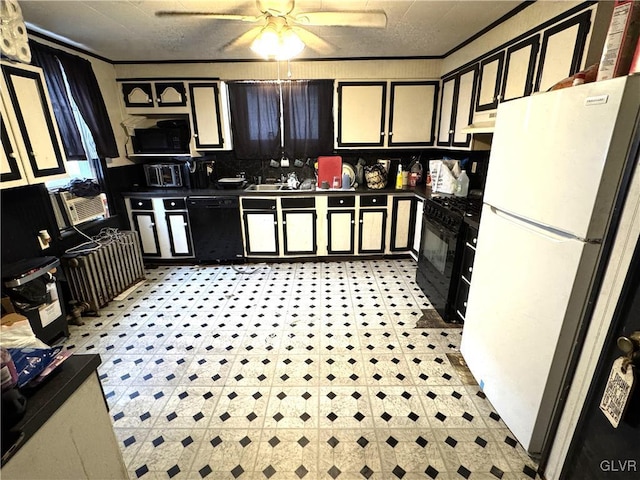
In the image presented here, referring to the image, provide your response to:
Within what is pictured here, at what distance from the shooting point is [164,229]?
3707mm

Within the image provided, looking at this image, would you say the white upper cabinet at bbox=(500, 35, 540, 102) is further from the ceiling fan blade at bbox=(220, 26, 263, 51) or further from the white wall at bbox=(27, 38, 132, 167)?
the white wall at bbox=(27, 38, 132, 167)

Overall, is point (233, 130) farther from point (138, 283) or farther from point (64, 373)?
point (64, 373)

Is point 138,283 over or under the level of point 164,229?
under

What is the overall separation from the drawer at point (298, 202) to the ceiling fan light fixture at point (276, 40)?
1742 millimetres

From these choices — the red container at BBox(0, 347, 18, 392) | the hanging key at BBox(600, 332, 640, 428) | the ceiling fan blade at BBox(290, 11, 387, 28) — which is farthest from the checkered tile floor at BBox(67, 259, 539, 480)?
the ceiling fan blade at BBox(290, 11, 387, 28)

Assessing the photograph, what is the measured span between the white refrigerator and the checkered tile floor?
0.36m

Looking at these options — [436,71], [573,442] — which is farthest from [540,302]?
[436,71]

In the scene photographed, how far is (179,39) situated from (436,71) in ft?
9.26

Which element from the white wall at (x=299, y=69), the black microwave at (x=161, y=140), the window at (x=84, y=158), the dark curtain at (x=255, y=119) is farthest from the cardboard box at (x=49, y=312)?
the white wall at (x=299, y=69)

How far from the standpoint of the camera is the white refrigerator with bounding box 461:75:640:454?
3.43ft

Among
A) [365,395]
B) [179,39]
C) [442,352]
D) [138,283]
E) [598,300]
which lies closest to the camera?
[598,300]

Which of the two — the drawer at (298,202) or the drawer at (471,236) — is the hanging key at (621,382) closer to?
the drawer at (471,236)

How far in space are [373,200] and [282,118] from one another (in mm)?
1530

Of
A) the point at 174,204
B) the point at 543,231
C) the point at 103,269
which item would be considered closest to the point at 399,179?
the point at 543,231
